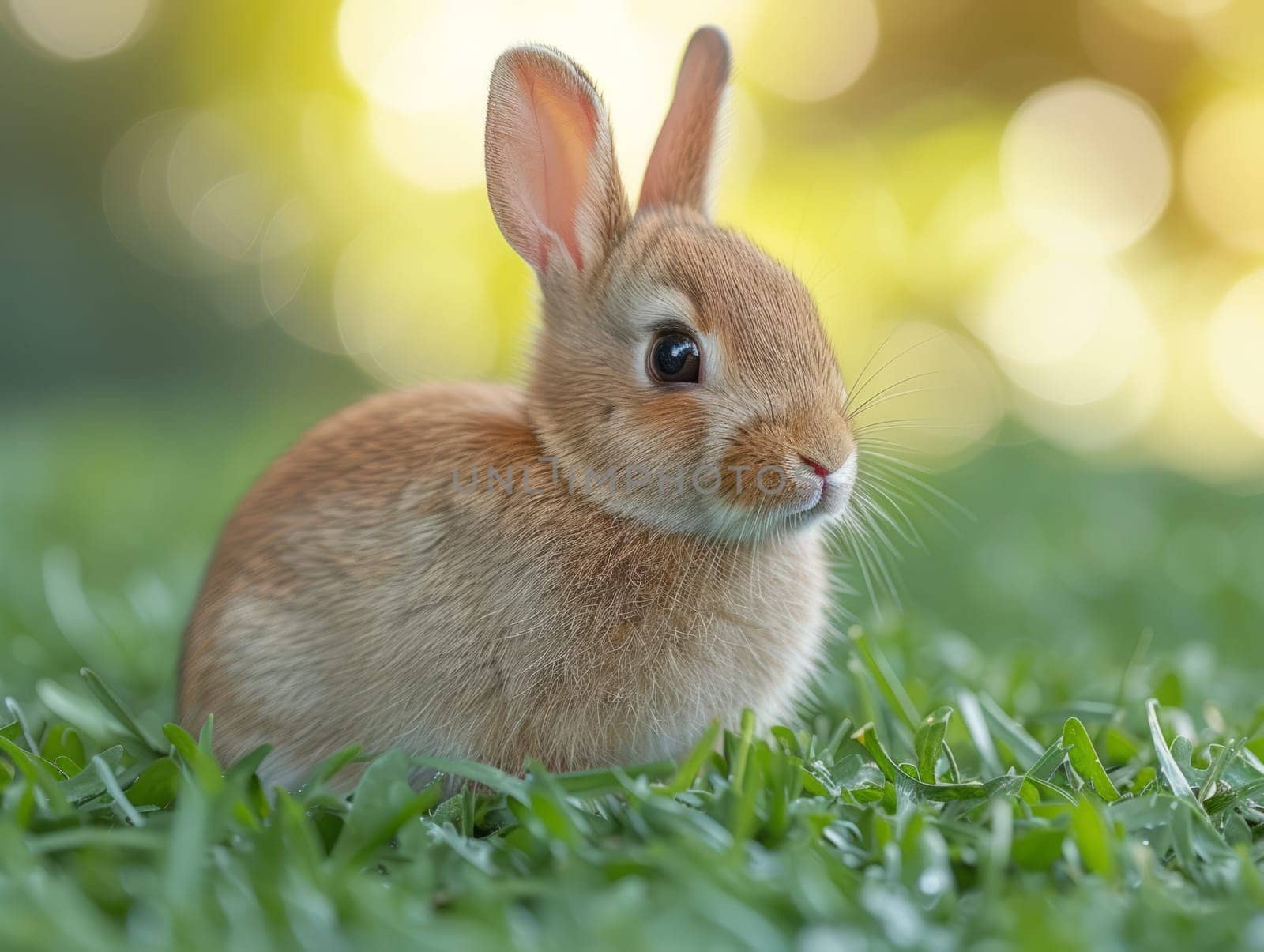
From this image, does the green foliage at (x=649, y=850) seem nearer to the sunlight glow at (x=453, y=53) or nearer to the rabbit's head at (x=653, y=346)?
the rabbit's head at (x=653, y=346)

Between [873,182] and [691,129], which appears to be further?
[873,182]

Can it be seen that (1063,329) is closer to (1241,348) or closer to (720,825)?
(1241,348)

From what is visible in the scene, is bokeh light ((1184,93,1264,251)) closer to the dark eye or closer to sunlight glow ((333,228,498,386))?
sunlight glow ((333,228,498,386))

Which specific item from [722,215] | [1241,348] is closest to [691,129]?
[722,215]

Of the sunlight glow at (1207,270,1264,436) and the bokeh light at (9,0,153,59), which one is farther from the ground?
the bokeh light at (9,0,153,59)

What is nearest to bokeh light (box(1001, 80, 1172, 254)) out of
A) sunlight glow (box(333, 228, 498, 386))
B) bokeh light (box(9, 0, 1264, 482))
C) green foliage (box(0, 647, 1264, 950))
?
bokeh light (box(9, 0, 1264, 482))
